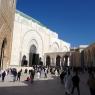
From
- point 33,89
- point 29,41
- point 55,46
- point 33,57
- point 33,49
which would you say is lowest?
point 33,89

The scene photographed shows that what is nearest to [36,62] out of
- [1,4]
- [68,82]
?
[1,4]

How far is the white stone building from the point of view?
34.1 meters

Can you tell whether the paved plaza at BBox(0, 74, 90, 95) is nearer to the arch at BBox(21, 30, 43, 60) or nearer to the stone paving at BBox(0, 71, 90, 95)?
the stone paving at BBox(0, 71, 90, 95)

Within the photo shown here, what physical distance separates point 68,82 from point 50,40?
1517 inches

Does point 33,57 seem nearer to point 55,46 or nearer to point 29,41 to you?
point 29,41

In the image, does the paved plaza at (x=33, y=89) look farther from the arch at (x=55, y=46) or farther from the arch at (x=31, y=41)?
the arch at (x=55, y=46)

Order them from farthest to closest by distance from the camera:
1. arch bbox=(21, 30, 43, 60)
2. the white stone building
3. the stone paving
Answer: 1. arch bbox=(21, 30, 43, 60)
2. the white stone building
3. the stone paving

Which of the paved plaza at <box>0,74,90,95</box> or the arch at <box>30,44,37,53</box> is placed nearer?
the paved plaza at <box>0,74,90,95</box>

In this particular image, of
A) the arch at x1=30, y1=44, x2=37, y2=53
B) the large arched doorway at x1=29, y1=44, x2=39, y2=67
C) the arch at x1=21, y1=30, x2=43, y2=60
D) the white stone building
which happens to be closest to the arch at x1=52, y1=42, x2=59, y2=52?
the white stone building

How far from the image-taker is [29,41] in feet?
125

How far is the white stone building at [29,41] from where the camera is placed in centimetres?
3409

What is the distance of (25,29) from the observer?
121ft

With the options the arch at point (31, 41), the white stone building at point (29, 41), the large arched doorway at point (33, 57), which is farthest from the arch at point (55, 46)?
the large arched doorway at point (33, 57)

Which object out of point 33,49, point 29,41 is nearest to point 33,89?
point 29,41
